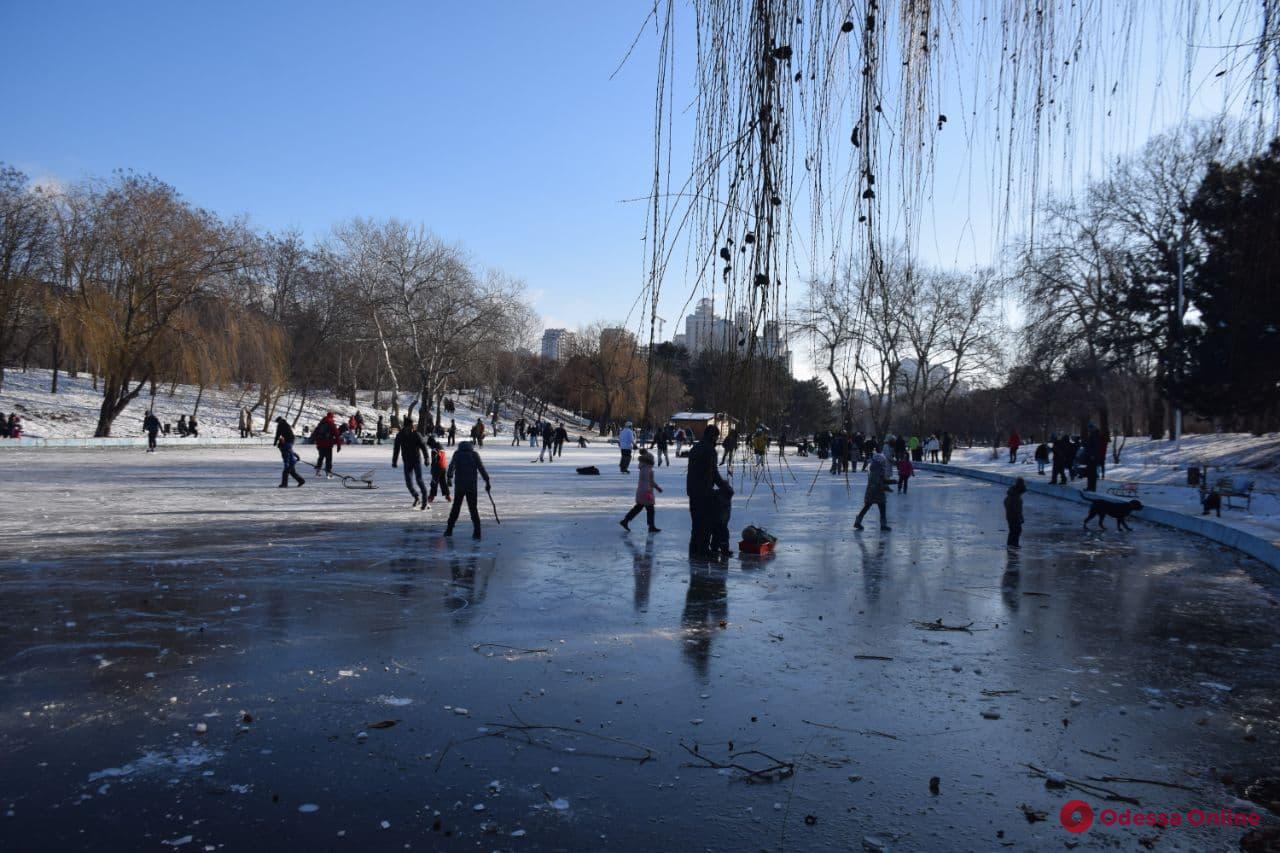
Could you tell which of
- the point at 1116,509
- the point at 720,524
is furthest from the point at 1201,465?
the point at 720,524

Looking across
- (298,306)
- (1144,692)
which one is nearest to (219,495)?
(1144,692)

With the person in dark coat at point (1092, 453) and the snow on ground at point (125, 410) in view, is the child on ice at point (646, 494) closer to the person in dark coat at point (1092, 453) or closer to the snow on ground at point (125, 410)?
the person in dark coat at point (1092, 453)

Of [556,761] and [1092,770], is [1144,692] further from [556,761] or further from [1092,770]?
[556,761]

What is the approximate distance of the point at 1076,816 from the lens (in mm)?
3324

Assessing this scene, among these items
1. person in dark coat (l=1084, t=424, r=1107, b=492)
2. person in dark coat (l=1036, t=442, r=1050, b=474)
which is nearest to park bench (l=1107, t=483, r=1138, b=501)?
person in dark coat (l=1084, t=424, r=1107, b=492)

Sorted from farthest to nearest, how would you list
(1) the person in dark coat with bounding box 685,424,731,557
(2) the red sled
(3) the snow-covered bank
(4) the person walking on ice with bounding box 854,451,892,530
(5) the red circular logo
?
(4) the person walking on ice with bounding box 854,451,892,530 < (3) the snow-covered bank < (2) the red sled < (1) the person in dark coat with bounding box 685,424,731,557 < (5) the red circular logo

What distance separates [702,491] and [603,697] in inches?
214

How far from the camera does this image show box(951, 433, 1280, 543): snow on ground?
1628 cm

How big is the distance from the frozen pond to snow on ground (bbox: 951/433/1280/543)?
712 cm

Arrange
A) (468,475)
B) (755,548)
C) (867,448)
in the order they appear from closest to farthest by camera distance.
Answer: (755,548) < (468,475) < (867,448)

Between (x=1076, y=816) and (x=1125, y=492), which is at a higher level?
(x=1125, y=492)

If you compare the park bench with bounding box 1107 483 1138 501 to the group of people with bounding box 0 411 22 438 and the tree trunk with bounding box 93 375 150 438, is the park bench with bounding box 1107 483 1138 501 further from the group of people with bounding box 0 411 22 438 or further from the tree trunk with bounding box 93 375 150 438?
the group of people with bounding box 0 411 22 438

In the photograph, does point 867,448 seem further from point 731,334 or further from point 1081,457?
point 731,334

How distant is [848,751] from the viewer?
3951 millimetres
